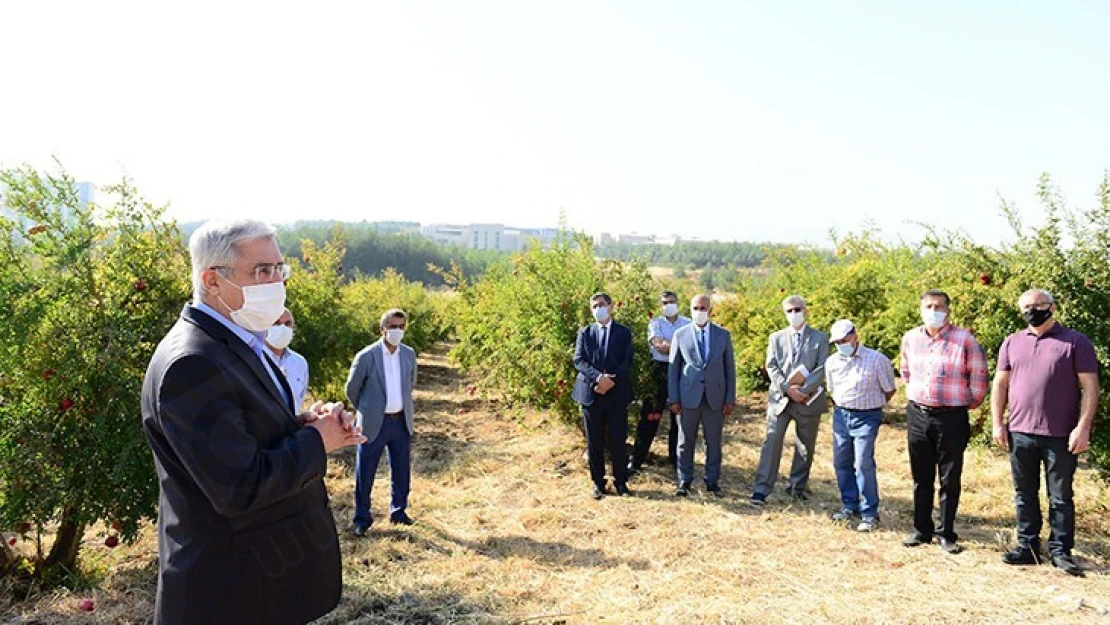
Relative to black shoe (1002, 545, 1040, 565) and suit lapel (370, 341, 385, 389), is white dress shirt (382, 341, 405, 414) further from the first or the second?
black shoe (1002, 545, 1040, 565)

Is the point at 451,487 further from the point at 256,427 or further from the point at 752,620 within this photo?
the point at 256,427

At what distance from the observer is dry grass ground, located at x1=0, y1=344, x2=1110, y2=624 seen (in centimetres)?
465

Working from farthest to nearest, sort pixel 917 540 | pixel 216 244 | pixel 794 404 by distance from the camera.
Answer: pixel 794 404 → pixel 917 540 → pixel 216 244

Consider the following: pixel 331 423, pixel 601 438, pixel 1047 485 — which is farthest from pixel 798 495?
pixel 331 423

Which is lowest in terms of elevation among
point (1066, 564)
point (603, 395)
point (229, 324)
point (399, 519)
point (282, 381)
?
point (399, 519)

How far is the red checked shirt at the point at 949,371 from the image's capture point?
5.66m

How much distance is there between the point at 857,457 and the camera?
6.54 m

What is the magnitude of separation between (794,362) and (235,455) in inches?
250

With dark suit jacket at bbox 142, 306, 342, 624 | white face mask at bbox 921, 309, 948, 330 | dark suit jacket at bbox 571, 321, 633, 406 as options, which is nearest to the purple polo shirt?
white face mask at bbox 921, 309, 948, 330

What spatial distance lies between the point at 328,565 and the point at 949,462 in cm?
525

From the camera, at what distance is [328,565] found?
2.28m

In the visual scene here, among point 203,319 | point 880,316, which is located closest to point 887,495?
point 880,316

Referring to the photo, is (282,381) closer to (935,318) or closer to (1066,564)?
(935,318)

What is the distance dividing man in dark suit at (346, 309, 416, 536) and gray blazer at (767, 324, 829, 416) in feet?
12.0
